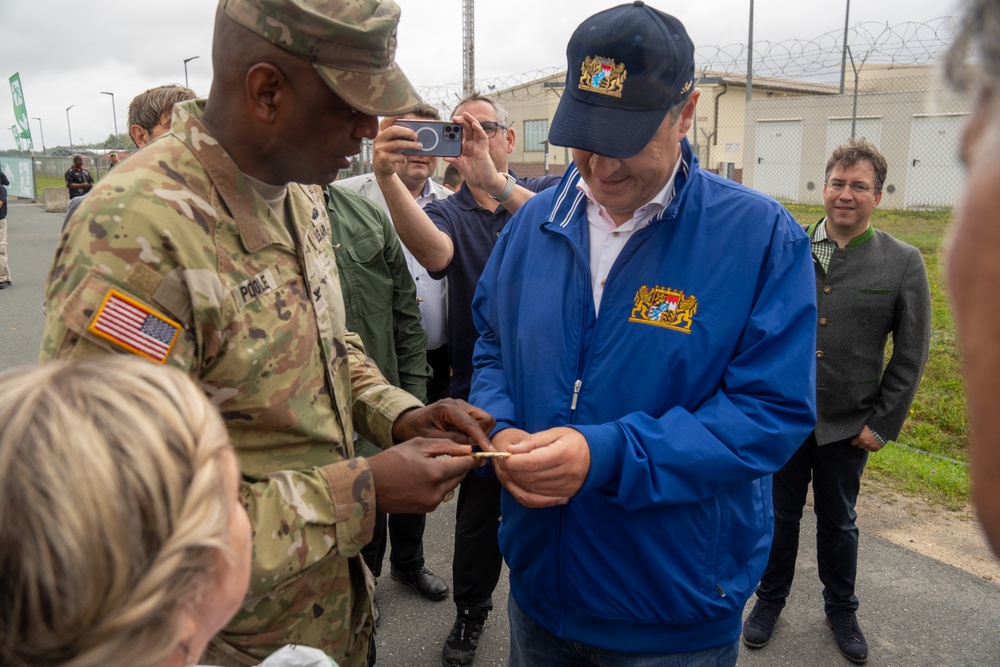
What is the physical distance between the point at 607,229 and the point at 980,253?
1.43m

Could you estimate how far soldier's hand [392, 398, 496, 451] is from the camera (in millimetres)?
1915

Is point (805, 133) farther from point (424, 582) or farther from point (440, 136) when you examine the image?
point (424, 582)

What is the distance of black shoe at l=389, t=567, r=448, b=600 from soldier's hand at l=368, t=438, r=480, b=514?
2345 mm

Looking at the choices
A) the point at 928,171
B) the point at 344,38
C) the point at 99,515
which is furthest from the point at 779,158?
the point at 99,515

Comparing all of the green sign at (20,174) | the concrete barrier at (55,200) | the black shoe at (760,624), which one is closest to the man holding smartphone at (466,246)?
the black shoe at (760,624)

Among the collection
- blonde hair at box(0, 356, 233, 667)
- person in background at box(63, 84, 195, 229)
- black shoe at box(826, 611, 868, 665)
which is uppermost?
person in background at box(63, 84, 195, 229)

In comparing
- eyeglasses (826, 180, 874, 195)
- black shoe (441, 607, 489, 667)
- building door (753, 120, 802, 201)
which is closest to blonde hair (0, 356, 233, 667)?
black shoe (441, 607, 489, 667)

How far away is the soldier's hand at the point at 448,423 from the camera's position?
75.4 inches

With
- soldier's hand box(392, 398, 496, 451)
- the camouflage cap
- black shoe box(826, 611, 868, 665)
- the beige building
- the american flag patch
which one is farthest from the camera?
the beige building

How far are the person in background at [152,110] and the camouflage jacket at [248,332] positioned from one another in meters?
2.74

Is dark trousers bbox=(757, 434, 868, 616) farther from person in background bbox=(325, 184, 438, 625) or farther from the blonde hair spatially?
the blonde hair

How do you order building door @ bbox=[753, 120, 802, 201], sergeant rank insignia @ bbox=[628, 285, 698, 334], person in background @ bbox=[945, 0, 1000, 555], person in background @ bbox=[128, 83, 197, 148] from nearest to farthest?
1. person in background @ bbox=[945, 0, 1000, 555]
2. sergeant rank insignia @ bbox=[628, 285, 698, 334]
3. person in background @ bbox=[128, 83, 197, 148]
4. building door @ bbox=[753, 120, 802, 201]

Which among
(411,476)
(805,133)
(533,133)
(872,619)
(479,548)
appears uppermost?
(533,133)

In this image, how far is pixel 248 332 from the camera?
1.54m
